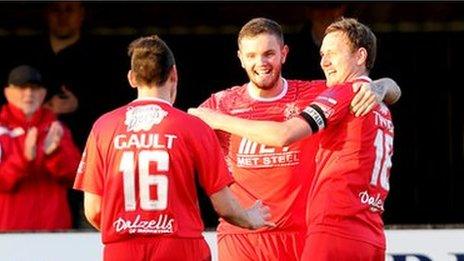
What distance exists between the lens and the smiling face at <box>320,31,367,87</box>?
24.3ft

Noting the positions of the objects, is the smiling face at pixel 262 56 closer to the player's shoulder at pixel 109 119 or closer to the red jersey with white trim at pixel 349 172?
the red jersey with white trim at pixel 349 172

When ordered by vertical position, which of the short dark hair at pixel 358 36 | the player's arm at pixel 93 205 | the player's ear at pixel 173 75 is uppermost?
the short dark hair at pixel 358 36

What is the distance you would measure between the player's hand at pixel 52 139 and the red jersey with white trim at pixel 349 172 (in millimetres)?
2971

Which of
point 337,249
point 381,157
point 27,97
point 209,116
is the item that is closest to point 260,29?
point 209,116

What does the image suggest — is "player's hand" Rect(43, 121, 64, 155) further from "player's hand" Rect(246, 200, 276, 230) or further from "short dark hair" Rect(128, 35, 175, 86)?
"short dark hair" Rect(128, 35, 175, 86)

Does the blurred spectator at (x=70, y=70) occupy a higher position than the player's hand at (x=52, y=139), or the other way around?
the blurred spectator at (x=70, y=70)

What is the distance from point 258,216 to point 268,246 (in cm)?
83

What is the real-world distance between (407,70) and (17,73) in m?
2.81

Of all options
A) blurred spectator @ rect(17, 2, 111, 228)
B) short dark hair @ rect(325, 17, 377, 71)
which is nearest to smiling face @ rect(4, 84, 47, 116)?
blurred spectator @ rect(17, 2, 111, 228)

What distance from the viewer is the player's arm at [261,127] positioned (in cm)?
727

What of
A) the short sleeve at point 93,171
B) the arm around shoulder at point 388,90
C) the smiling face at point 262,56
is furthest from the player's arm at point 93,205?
the arm around shoulder at point 388,90

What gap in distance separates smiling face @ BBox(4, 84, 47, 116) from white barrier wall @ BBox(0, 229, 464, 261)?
840 mm

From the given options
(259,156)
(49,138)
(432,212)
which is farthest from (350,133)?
(432,212)

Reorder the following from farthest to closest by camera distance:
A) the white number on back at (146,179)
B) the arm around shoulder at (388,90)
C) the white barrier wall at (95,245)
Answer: the white barrier wall at (95,245) → the arm around shoulder at (388,90) → the white number on back at (146,179)
